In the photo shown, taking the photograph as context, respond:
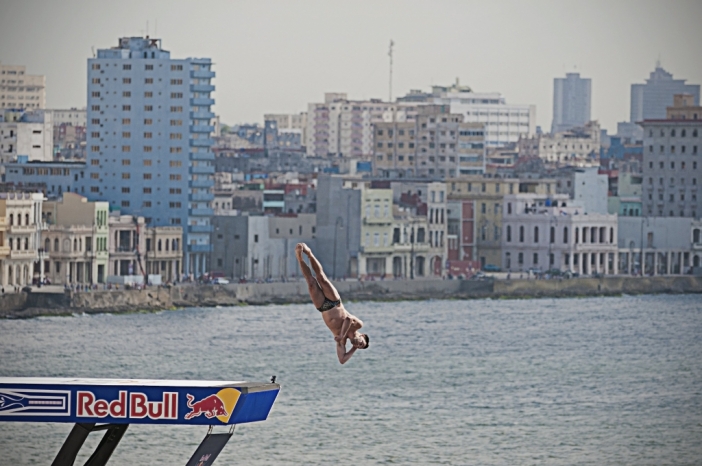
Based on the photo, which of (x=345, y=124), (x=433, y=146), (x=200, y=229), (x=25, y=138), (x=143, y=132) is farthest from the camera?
(x=345, y=124)

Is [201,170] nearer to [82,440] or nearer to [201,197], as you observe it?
[201,197]

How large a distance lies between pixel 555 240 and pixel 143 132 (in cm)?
1302

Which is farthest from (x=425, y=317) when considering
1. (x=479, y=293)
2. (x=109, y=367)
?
(x=109, y=367)

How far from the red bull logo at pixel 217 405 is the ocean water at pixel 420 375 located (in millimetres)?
11756

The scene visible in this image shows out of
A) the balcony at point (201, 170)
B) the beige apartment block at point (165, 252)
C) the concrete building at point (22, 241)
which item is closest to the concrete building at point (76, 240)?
the concrete building at point (22, 241)

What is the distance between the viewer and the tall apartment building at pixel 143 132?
2301 inches

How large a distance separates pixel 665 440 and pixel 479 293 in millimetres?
29563

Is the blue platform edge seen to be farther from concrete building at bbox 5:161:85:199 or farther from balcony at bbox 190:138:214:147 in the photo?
balcony at bbox 190:138:214:147

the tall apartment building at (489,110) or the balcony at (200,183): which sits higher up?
the tall apartment building at (489,110)

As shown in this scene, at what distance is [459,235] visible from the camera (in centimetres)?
6341

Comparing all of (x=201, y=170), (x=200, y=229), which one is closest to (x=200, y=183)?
(x=201, y=170)

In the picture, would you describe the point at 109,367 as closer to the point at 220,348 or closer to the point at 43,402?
the point at 220,348

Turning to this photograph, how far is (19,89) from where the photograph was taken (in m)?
95.9

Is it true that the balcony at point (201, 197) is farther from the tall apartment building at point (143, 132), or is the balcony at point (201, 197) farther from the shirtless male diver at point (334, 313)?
the shirtless male diver at point (334, 313)
